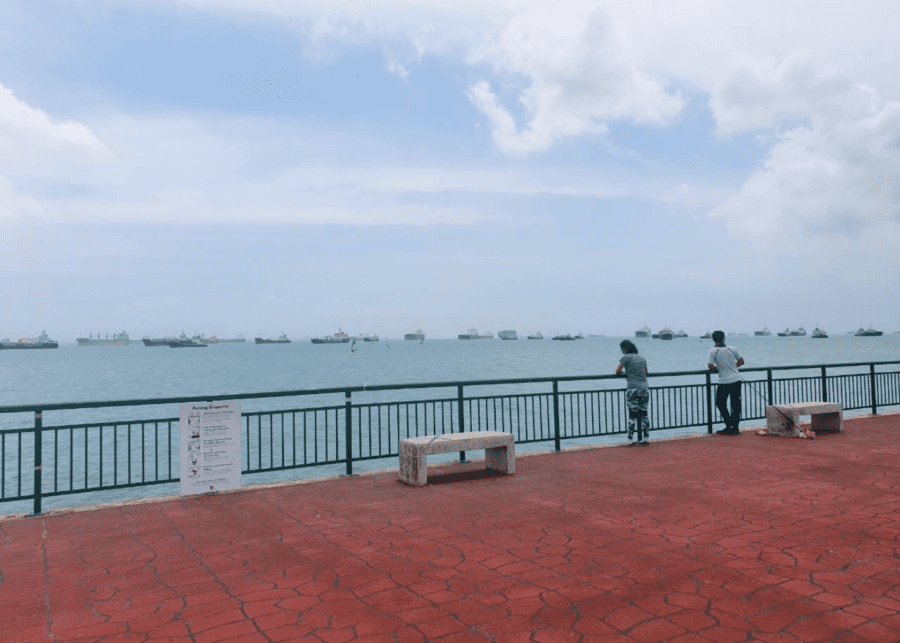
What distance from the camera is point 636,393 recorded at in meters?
12.6

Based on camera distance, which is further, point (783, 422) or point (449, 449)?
point (783, 422)

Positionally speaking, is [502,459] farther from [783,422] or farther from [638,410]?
[783,422]

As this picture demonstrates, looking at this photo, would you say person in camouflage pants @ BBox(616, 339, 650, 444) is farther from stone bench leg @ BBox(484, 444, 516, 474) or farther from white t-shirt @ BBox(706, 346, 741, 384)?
stone bench leg @ BBox(484, 444, 516, 474)

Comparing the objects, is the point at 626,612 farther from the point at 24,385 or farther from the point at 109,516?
the point at 24,385

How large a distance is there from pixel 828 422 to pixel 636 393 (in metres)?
4.41

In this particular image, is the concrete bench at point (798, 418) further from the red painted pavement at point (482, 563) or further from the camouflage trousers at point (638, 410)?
the red painted pavement at point (482, 563)

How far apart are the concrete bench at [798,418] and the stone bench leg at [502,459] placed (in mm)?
5993

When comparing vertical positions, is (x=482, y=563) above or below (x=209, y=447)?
below

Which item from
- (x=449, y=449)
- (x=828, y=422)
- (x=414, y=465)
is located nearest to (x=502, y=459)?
(x=449, y=449)

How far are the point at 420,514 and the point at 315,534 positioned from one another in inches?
51.0

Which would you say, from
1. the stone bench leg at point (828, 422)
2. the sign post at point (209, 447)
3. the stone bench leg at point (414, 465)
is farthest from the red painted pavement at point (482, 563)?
the stone bench leg at point (828, 422)

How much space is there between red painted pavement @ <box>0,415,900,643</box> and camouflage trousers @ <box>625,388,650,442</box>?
3264 mm

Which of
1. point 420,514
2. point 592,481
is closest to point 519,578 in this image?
point 420,514

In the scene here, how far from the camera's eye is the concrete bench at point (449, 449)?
354 inches
